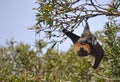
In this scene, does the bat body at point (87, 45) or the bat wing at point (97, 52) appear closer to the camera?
the bat body at point (87, 45)

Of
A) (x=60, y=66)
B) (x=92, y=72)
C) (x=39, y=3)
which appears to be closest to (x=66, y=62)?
(x=60, y=66)

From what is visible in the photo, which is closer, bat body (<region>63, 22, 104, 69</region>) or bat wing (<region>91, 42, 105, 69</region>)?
bat body (<region>63, 22, 104, 69</region>)

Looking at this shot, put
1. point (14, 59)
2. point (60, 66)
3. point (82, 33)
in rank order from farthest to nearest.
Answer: point (14, 59)
point (60, 66)
point (82, 33)

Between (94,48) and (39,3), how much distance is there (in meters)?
1.96

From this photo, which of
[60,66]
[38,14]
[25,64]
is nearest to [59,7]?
[38,14]

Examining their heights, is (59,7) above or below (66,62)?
above

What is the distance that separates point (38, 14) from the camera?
22.7 feet

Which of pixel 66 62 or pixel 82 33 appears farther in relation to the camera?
pixel 66 62

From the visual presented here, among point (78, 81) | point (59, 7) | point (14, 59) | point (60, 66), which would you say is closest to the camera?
point (59, 7)

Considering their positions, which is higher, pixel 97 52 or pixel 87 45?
pixel 87 45

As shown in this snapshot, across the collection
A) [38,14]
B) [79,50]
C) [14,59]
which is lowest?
[14,59]

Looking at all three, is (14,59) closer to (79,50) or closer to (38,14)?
(79,50)

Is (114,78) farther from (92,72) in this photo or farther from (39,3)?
(39,3)

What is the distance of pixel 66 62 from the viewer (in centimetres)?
1692
